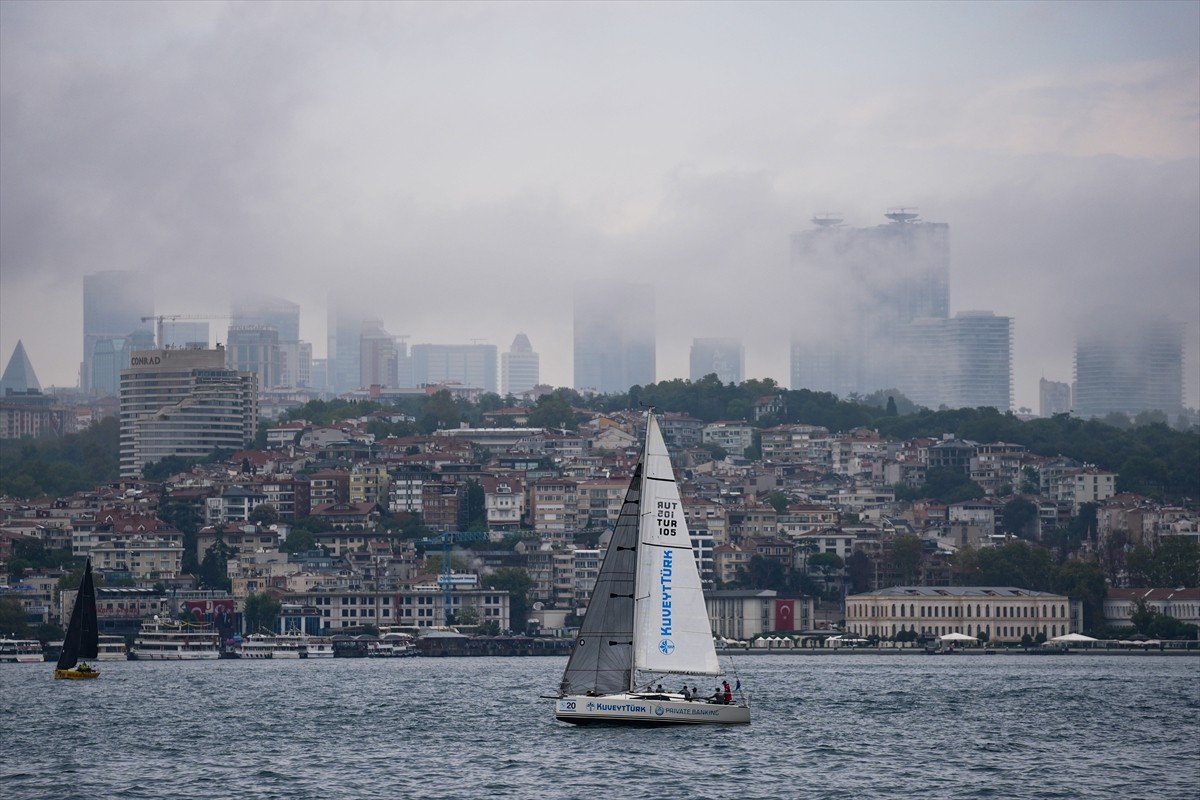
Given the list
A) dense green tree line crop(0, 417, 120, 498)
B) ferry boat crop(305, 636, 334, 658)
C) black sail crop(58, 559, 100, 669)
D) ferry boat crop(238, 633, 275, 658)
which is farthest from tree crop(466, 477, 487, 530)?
black sail crop(58, 559, 100, 669)

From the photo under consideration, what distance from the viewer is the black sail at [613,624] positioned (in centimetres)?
4606

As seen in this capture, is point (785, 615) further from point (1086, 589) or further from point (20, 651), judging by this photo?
point (20, 651)

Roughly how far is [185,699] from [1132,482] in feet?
342

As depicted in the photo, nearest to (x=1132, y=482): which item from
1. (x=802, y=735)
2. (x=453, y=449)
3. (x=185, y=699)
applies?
(x=453, y=449)

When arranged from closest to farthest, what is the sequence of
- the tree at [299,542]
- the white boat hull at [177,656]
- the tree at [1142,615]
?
the white boat hull at [177,656] < the tree at [1142,615] < the tree at [299,542]

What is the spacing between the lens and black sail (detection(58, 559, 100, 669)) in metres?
87.2

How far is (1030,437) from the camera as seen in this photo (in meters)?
180

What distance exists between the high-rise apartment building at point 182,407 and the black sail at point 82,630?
291 ft

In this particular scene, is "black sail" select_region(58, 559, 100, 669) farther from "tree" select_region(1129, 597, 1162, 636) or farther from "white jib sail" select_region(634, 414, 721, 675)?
"tree" select_region(1129, 597, 1162, 636)

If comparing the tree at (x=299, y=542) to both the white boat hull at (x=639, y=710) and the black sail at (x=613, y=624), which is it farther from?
the black sail at (x=613, y=624)

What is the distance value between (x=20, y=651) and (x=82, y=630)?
76.7 ft

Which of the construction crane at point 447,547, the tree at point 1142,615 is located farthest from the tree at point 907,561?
the construction crane at point 447,547

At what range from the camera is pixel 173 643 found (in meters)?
112

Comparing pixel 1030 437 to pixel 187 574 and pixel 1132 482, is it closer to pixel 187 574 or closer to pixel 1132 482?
pixel 1132 482
